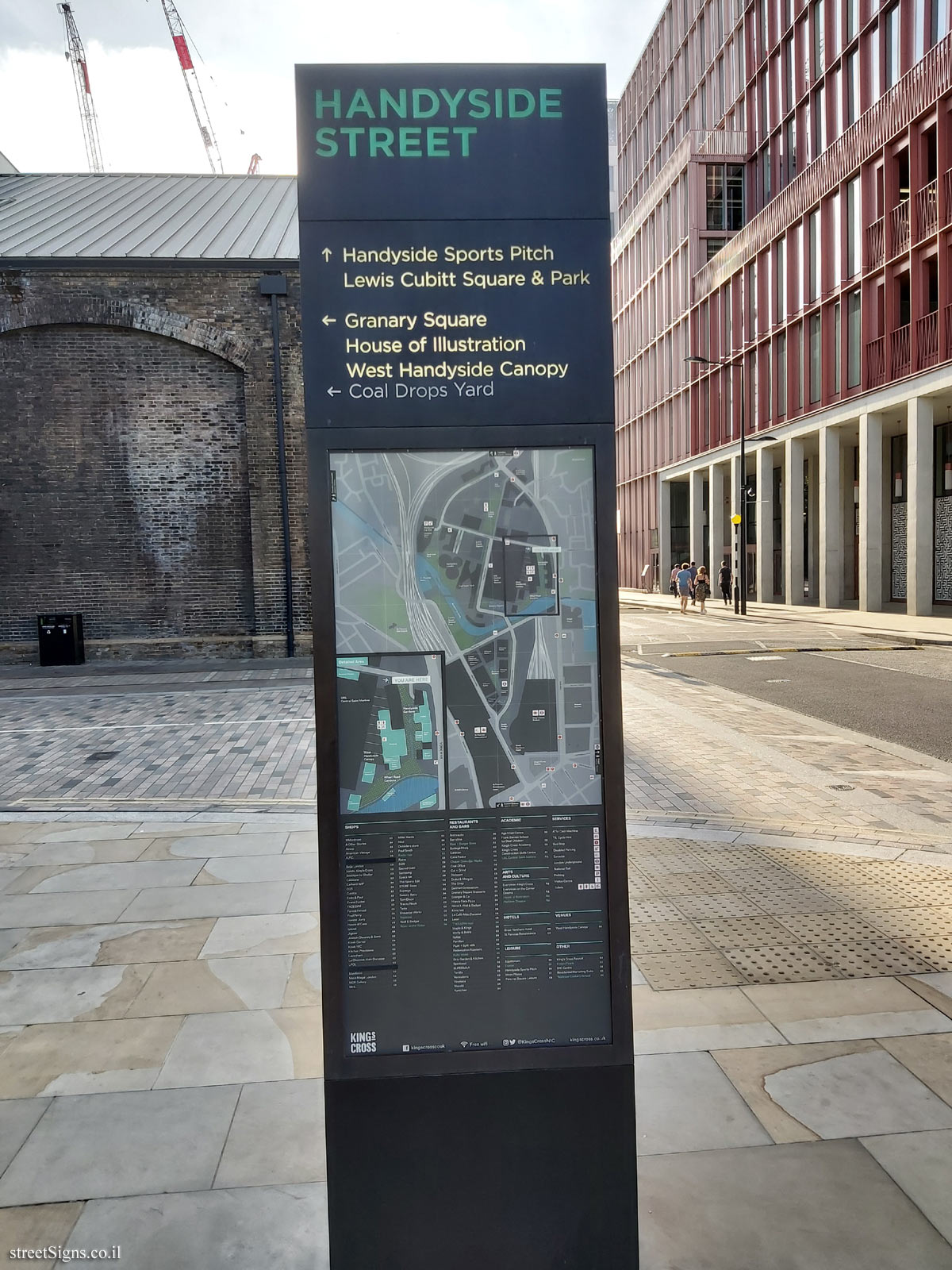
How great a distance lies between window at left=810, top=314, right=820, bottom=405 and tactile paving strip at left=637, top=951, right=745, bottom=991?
3580 cm

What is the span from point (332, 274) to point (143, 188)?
2698cm

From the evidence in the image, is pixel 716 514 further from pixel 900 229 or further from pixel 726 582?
pixel 900 229

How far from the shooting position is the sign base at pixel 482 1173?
2600 mm

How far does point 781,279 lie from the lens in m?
39.4

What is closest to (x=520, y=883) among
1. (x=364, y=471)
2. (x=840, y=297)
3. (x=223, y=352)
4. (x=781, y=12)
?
(x=364, y=471)

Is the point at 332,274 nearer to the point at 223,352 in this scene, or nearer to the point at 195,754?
the point at 195,754

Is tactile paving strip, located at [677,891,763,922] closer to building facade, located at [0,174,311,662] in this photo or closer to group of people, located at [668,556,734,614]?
building facade, located at [0,174,311,662]

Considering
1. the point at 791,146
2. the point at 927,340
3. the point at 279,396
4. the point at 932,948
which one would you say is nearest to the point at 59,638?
the point at 279,396

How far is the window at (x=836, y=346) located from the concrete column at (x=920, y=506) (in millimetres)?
5910

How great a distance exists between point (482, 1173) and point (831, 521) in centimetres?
3673

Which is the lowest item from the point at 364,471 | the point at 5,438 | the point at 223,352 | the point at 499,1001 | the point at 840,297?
the point at 499,1001

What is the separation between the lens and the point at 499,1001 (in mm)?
2645

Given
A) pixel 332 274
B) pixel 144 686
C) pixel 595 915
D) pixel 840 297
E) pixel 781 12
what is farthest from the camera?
pixel 781 12

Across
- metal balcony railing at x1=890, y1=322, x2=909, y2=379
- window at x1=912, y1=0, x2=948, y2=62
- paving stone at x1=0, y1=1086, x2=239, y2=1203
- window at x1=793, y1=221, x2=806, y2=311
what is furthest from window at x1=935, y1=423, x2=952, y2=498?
paving stone at x1=0, y1=1086, x2=239, y2=1203
